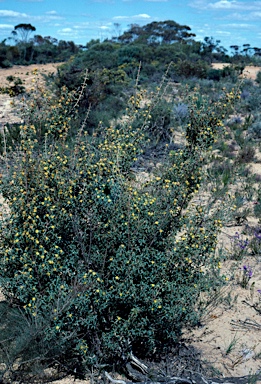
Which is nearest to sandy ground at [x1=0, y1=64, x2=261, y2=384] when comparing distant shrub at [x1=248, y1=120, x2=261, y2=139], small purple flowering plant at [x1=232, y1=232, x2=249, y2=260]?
small purple flowering plant at [x1=232, y1=232, x2=249, y2=260]

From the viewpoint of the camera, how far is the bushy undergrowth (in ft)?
11.7

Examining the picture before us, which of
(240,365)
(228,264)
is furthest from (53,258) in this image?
(228,264)

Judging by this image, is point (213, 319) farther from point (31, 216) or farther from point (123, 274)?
point (31, 216)

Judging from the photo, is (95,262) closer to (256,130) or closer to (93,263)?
(93,263)

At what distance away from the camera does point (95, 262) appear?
152 inches

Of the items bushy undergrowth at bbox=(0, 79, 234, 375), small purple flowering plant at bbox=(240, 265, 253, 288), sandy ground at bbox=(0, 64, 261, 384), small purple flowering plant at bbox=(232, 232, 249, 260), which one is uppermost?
bushy undergrowth at bbox=(0, 79, 234, 375)

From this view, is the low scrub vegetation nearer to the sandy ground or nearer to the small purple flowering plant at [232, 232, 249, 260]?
the sandy ground

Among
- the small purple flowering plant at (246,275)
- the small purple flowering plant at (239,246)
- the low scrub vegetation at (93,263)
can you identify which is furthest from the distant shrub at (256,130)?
the low scrub vegetation at (93,263)

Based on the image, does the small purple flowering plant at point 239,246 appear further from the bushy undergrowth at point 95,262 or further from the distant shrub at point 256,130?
the distant shrub at point 256,130

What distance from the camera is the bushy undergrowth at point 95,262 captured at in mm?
3572

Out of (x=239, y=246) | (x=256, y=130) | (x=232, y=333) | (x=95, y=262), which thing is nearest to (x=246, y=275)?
(x=239, y=246)

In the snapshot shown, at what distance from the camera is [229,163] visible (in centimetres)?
978

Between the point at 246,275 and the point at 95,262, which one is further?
the point at 246,275

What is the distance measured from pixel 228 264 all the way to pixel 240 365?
6.15 ft
